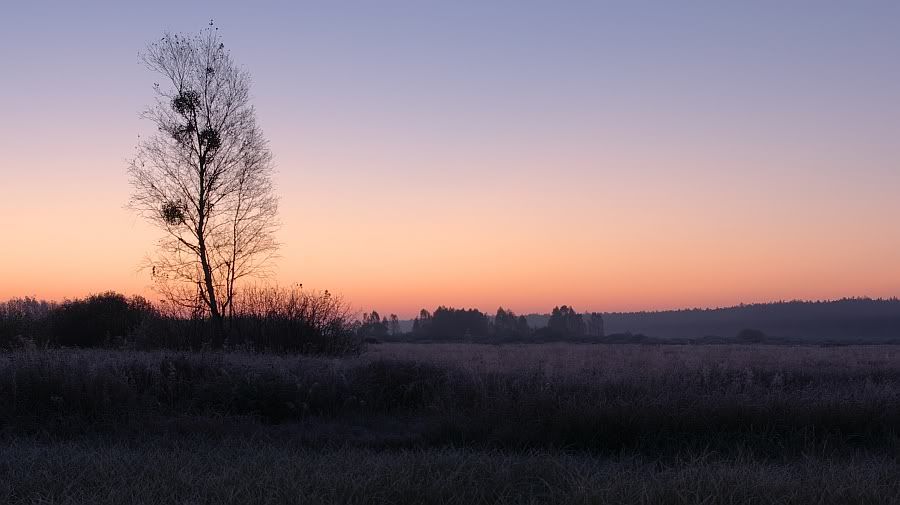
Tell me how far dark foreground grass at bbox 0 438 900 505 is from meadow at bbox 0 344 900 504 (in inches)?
1.0

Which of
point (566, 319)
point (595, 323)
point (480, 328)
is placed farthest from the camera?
point (595, 323)

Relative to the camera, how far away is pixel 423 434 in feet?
35.5

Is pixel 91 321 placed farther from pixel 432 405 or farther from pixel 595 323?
pixel 595 323

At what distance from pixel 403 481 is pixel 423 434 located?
13.6ft

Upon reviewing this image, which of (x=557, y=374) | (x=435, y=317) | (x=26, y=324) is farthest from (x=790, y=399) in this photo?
(x=435, y=317)

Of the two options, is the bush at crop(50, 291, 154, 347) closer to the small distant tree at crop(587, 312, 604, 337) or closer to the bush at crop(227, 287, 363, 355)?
the bush at crop(227, 287, 363, 355)

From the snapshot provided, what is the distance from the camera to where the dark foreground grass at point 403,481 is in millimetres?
6324

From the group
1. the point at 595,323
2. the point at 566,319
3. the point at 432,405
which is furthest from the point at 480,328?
the point at 432,405

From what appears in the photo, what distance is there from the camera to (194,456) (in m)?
8.16

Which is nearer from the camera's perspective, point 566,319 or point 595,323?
point 566,319

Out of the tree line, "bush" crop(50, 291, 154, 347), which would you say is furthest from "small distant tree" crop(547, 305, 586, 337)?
"bush" crop(50, 291, 154, 347)

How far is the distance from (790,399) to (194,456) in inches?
342

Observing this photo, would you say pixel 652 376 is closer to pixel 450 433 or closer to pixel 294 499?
pixel 450 433

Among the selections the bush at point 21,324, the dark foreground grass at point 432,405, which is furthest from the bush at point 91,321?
the dark foreground grass at point 432,405
